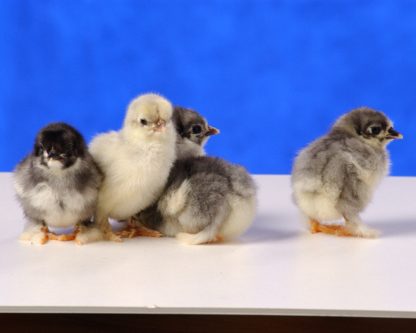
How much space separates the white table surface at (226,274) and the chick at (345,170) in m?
0.06

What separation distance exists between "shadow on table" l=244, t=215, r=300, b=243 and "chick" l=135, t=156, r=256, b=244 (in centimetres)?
6

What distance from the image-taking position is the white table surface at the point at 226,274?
1277 mm

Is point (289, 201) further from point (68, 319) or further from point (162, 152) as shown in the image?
point (68, 319)

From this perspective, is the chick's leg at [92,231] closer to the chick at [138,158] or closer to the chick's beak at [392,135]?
the chick at [138,158]

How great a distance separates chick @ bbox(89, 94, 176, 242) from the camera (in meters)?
1.71

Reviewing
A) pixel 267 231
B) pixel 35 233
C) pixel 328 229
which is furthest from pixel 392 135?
pixel 35 233

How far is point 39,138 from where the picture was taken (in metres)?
1.64

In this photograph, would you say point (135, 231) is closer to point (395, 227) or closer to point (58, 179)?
point (58, 179)

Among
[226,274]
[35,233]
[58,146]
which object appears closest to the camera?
[226,274]

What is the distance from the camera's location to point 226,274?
1476 millimetres

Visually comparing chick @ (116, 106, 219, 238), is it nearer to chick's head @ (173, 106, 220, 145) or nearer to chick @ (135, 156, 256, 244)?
chick's head @ (173, 106, 220, 145)

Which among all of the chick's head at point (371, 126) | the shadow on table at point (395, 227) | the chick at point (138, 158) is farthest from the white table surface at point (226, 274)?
the chick's head at point (371, 126)

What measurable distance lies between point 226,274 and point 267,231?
43cm

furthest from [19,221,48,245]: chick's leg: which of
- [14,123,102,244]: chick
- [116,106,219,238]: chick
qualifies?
[116,106,219,238]: chick
